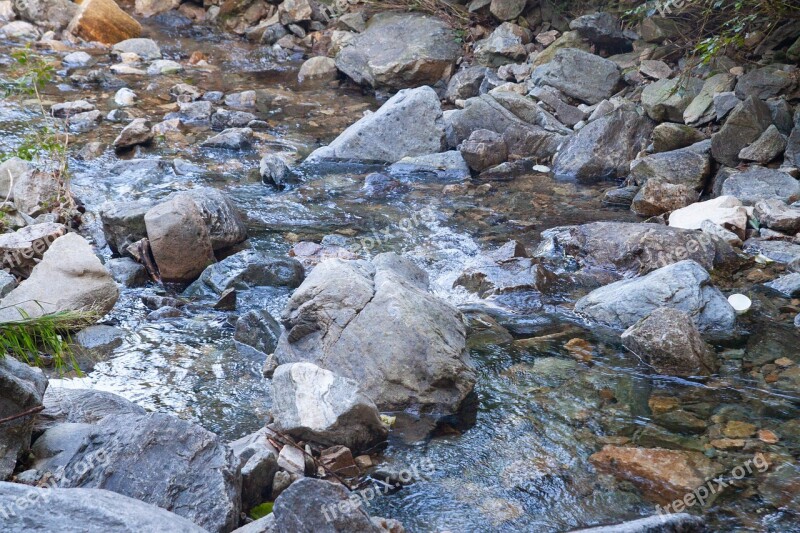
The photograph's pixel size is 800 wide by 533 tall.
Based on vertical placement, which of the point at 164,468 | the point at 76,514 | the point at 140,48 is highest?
the point at 76,514

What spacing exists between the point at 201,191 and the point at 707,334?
12.3 ft

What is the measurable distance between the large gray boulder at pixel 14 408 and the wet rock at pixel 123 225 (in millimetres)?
2565

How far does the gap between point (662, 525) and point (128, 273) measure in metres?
3.87

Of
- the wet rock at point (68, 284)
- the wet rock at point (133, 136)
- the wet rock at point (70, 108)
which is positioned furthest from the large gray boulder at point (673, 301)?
the wet rock at point (70, 108)

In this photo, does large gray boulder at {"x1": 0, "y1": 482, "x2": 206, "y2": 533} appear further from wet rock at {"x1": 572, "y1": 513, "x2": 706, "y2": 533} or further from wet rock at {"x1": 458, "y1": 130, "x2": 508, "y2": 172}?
wet rock at {"x1": 458, "y1": 130, "x2": 508, "y2": 172}

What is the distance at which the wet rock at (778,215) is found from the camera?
5793mm

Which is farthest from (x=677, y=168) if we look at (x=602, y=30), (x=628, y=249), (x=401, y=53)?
(x=401, y=53)

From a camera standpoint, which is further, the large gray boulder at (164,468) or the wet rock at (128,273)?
the wet rock at (128,273)

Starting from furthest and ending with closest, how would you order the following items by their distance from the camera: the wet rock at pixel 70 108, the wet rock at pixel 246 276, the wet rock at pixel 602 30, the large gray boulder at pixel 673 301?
the wet rock at pixel 602 30, the wet rock at pixel 70 108, the wet rock at pixel 246 276, the large gray boulder at pixel 673 301

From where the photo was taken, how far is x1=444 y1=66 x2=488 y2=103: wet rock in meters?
10.0

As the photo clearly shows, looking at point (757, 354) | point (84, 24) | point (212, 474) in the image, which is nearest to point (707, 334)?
point (757, 354)

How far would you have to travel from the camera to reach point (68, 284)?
4.56 meters

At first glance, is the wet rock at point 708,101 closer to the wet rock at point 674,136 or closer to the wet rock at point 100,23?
the wet rock at point 674,136

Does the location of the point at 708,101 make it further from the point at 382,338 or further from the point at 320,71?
the point at 320,71
